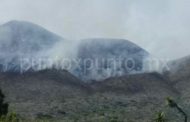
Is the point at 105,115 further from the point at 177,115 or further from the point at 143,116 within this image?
the point at 177,115

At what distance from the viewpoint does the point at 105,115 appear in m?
193

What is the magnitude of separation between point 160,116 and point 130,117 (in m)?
146

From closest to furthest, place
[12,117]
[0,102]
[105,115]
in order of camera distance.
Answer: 1. [12,117]
2. [0,102]
3. [105,115]

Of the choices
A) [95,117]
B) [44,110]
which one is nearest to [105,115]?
[95,117]

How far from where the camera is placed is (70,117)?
188875 mm

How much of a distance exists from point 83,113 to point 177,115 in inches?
1393

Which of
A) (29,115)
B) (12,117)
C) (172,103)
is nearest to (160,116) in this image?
(172,103)

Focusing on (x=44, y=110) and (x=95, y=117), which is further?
(x=44, y=110)

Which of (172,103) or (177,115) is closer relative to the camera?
(172,103)

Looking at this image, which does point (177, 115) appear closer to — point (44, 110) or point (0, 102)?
point (44, 110)

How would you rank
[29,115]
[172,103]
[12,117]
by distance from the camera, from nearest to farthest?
[172,103]
[12,117]
[29,115]

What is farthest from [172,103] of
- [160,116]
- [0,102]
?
[0,102]

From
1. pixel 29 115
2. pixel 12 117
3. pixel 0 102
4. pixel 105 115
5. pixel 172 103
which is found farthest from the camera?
pixel 105 115

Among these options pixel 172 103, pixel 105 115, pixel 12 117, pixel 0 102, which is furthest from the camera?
pixel 105 115
